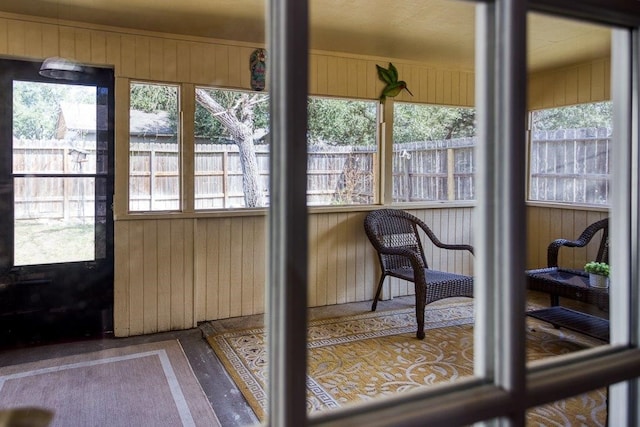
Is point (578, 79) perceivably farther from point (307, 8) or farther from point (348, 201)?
point (307, 8)

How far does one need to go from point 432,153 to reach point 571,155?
1.32 metres

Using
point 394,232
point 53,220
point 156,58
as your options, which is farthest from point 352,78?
point 53,220

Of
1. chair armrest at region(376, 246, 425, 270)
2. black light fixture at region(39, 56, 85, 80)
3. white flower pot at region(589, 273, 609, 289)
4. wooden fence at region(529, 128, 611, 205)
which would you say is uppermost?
black light fixture at region(39, 56, 85, 80)

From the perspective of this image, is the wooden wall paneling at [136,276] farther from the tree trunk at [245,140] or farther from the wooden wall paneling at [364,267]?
the wooden wall paneling at [364,267]

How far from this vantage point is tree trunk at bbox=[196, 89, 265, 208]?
12.3 feet

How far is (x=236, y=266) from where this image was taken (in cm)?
387

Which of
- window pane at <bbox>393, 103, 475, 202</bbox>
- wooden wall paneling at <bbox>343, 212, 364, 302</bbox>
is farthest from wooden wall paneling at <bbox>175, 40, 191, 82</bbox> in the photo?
window pane at <bbox>393, 103, 475, 202</bbox>

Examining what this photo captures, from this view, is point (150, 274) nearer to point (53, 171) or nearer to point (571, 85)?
point (53, 171)

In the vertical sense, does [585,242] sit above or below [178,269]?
above

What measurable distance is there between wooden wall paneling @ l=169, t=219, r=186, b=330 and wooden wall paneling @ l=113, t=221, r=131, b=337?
0.90 ft

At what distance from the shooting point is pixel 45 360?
3.00 m

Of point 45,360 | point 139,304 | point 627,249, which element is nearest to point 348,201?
point 139,304

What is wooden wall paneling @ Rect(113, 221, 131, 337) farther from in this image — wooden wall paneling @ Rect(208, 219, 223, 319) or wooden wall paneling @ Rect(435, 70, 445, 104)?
wooden wall paneling @ Rect(435, 70, 445, 104)

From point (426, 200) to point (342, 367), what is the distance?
2299mm
